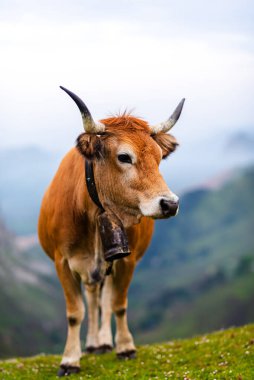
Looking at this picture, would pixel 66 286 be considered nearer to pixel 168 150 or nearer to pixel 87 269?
pixel 87 269

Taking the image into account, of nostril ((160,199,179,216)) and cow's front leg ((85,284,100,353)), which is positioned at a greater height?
cow's front leg ((85,284,100,353))

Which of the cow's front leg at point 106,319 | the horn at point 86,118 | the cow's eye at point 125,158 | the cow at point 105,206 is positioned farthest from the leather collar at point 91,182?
the cow's front leg at point 106,319

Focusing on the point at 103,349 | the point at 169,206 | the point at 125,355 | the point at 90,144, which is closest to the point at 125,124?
the point at 90,144

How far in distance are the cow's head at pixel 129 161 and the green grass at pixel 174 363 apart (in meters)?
3.49

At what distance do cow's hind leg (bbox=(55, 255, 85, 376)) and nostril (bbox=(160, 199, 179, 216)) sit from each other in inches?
154

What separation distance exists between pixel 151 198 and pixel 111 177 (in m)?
1.25

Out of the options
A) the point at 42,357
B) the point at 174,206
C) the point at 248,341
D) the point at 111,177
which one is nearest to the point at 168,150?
the point at 111,177

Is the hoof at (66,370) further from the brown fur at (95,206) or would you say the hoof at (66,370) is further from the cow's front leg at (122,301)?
the cow's front leg at (122,301)

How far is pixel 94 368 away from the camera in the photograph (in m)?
15.1

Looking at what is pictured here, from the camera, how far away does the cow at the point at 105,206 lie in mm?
12148

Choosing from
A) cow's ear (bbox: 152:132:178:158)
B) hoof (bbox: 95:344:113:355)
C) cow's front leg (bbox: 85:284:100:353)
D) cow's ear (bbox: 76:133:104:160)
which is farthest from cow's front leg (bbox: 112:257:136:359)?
cow's ear (bbox: 76:133:104:160)

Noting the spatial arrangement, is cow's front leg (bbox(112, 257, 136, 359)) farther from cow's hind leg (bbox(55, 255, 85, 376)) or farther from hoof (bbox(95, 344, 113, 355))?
hoof (bbox(95, 344, 113, 355))

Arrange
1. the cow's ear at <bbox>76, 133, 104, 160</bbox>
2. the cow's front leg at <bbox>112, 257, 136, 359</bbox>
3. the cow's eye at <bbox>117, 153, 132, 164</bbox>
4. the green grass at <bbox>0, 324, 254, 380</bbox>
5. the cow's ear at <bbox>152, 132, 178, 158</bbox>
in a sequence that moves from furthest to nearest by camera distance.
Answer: the cow's front leg at <bbox>112, 257, 136, 359</bbox>, the cow's ear at <bbox>152, 132, 178, 158</bbox>, the green grass at <bbox>0, 324, 254, 380</bbox>, the cow's ear at <bbox>76, 133, 104, 160</bbox>, the cow's eye at <bbox>117, 153, 132, 164</bbox>

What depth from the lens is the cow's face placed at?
1178cm
